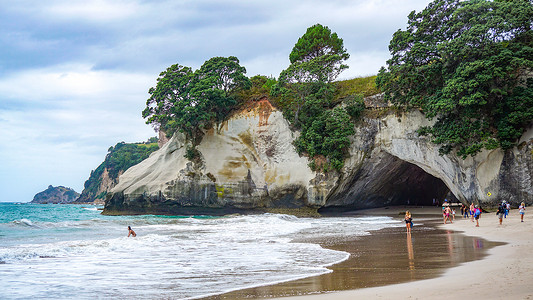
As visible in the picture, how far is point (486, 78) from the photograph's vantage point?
20.0 meters

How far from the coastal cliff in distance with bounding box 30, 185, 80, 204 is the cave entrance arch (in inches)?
5435

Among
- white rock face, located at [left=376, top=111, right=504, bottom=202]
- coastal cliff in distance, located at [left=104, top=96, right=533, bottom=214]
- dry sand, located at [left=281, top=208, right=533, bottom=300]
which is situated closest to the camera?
dry sand, located at [left=281, top=208, right=533, bottom=300]

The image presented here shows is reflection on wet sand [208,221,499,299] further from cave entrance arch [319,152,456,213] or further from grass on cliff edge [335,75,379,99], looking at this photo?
grass on cliff edge [335,75,379,99]

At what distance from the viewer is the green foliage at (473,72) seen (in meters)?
20.4

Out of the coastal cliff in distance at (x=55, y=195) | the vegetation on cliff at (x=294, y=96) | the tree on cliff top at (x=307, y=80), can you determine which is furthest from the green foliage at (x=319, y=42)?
the coastal cliff in distance at (x=55, y=195)

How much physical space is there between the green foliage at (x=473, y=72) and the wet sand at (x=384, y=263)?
36.5 ft

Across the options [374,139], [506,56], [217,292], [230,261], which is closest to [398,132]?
[374,139]

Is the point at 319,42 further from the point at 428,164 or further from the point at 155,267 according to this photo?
the point at 155,267

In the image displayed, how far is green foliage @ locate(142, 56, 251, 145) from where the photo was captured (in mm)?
30478

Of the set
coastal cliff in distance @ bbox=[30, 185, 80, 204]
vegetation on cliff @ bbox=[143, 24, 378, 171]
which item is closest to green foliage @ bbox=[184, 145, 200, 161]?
vegetation on cliff @ bbox=[143, 24, 378, 171]

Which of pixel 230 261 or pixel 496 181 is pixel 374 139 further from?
pixel 230 261

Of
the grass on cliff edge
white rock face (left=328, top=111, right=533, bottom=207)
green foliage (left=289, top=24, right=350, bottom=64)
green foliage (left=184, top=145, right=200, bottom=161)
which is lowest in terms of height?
white rock face (left=328, top=111, right=533, bottom=207)

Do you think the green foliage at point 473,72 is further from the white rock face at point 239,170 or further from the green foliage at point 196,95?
the green foliage at point 196,95

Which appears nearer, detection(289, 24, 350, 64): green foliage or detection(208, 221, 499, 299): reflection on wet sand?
detection(208, 221, 499, 299): reflection on wet sand
